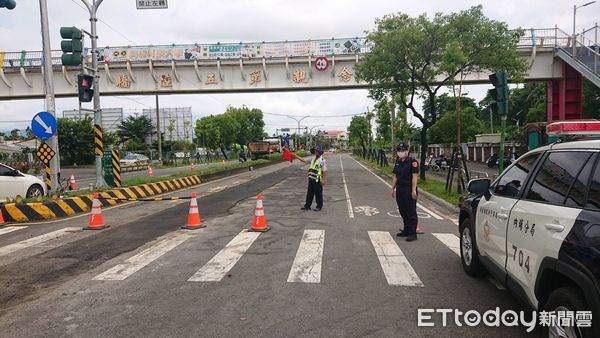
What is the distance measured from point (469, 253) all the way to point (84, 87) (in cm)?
1260

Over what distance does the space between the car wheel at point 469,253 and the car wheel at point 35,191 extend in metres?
12.5

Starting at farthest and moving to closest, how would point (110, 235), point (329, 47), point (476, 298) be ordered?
1. point (329, 47)
2. point (110, 235)
3. point (476, 298)

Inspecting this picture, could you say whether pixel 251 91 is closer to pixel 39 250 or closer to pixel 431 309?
pixel 39 250

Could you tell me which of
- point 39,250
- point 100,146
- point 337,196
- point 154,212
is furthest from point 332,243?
point 100,146

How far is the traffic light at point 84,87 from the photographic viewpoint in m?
13.7

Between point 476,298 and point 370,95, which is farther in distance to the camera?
point 370,95

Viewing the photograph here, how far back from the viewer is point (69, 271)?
6.15m

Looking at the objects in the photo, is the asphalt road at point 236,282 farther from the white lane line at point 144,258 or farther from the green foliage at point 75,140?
the green foliage at point 75,140

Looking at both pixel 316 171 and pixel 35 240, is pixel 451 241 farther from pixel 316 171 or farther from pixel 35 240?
pixel 35 240

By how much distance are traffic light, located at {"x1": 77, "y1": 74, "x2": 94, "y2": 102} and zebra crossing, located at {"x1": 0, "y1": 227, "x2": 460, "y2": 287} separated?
5.61 m

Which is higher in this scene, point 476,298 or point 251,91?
point 251,91

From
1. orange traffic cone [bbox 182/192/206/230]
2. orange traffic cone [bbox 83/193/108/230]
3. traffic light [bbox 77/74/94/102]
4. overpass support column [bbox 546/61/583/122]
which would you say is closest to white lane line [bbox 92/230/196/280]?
orange traffic cone [bbox 182/192/206/230]

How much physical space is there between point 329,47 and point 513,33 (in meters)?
11.5

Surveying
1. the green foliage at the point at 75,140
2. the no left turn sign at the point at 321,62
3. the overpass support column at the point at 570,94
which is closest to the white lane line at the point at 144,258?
the no left turn sign at the point at 321,62
